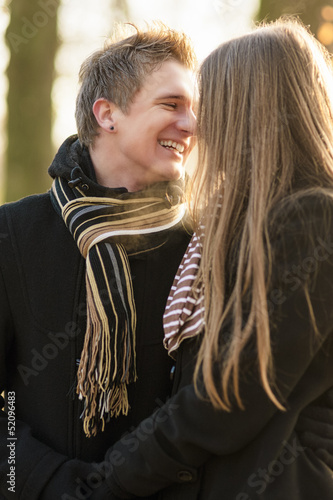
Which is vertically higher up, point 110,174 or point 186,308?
point 110,174

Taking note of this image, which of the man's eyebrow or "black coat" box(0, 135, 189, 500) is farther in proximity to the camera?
the man's eyebrow

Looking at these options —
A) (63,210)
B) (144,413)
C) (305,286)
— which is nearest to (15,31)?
(63,210)

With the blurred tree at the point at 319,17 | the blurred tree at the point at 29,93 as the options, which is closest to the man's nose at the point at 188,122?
the blurred tree at the point at 319,17

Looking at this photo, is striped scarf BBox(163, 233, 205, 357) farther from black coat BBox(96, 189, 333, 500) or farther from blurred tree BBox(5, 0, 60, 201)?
blurred tree BBox(5, 0, 60, 201)

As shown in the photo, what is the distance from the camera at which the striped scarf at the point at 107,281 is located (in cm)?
214

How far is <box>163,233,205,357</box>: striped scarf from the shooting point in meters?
1.84

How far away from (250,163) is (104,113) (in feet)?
3.04

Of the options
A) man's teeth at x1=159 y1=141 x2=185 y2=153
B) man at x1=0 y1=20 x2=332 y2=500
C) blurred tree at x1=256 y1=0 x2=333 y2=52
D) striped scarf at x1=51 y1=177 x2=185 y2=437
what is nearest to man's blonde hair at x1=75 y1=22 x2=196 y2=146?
man at x1=0 y1=20 x2=332 y2=500

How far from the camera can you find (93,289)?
7.22ft

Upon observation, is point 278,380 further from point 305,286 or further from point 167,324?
point 167,324

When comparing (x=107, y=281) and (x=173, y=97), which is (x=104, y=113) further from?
(x=107, y=281)

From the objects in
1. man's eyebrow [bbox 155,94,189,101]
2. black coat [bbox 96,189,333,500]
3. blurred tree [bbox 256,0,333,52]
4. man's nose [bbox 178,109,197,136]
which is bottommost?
black coat [bbox 96,189,333,500]

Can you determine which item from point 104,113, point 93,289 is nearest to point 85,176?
point 104,113

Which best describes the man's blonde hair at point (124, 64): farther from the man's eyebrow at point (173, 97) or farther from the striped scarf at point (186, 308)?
the striped scarf at point (186, 308)
